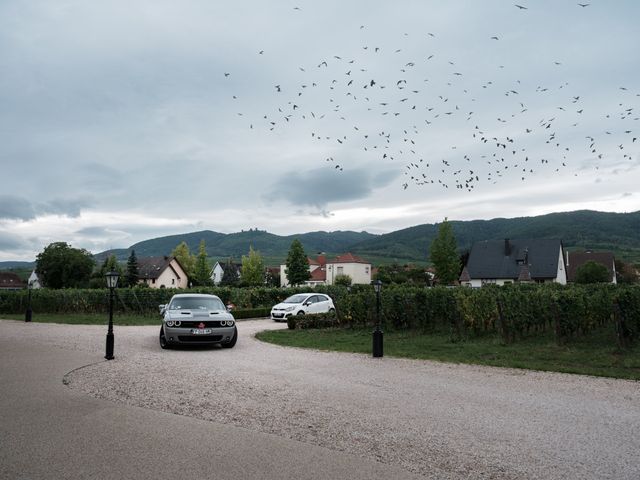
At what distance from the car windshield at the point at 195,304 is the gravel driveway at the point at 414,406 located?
110 inches

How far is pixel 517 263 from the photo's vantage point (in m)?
68.1

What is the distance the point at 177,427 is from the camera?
251 inches

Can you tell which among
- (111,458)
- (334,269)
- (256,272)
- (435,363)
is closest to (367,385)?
(435,363)

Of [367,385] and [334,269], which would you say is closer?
[367,385]

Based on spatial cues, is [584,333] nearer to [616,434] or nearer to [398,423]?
[616,434]

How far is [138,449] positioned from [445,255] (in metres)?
75.0

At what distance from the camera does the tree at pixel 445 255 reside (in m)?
77.3

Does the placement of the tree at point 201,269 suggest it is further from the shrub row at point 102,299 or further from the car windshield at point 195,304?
the car windshield at point 195,304

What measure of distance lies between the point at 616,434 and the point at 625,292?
942 cm

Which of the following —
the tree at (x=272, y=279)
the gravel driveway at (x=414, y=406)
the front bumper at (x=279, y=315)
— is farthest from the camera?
the tree at (x=272, y=279)

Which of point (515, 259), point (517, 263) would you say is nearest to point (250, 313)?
point (517, 263)

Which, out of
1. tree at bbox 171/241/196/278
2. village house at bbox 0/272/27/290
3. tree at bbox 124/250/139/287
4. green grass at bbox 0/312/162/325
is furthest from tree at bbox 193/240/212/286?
village house at bbox 0/272/27/290

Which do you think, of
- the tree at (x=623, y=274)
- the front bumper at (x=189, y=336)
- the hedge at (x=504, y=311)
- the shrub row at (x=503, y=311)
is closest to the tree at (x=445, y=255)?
the tree at (x=623, y=274)

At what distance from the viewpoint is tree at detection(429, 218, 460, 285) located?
77.3 m
